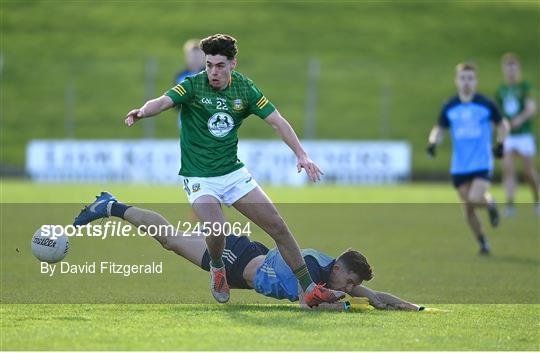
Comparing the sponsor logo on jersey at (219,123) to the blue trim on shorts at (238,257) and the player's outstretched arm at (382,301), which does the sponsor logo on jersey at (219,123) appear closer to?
the blue trim on shorts at (238,257)

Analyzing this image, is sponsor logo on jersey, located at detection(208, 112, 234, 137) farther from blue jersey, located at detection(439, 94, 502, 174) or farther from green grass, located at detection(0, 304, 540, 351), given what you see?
blue jersey, located at detection(439, 94, 502, 174)

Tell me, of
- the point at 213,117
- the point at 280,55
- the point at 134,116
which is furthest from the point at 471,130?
the point at 280,55

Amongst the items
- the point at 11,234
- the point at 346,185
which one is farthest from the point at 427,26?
the point at 11,234

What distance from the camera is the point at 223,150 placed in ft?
30.4

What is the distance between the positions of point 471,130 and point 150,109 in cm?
797

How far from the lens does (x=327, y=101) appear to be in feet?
138

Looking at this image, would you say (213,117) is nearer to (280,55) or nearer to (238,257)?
(238,257)

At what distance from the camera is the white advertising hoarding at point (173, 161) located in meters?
31.8

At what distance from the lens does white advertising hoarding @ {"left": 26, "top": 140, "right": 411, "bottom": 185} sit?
31844mm

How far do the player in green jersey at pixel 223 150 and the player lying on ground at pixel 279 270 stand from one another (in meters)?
0.24

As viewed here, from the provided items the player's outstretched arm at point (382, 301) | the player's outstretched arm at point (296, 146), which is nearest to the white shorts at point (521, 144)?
the player's outstretched arm at point (382, 301)

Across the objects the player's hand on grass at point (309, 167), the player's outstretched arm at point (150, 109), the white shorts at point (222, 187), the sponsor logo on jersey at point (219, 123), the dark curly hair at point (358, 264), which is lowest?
the dark curly hair at point (358, 264)

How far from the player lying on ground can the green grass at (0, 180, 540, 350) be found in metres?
0.21

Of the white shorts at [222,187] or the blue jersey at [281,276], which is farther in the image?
the blue jersey at [281,276]
